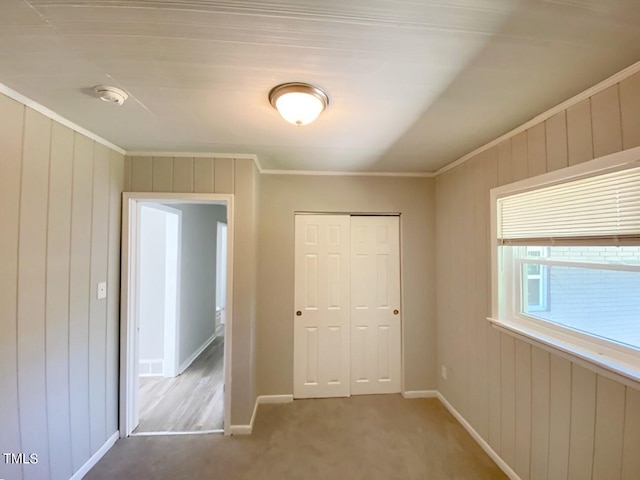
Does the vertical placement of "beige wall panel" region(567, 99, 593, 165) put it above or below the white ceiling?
below

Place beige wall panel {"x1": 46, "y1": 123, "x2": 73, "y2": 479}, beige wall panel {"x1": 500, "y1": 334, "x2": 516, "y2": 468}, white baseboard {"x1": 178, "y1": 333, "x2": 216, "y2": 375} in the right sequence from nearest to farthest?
1. beige wall panel {"x1": 46, "y1": 123, "x2": 73, "y2": 479}
2. beige wall panel {"x1": 500, "y1": 334, "x2": 516, "y2": 468}
3. white baseboard {"x1": 178, "y1": 333, "x2": 216, "y2": 375}

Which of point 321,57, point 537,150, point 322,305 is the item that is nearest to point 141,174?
point 321,57

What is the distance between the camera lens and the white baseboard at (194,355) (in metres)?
3.79

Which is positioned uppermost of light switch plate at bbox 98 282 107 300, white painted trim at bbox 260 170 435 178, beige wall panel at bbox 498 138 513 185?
white painted trim at bbox 260 170 435 178

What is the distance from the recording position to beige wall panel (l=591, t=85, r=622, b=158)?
137 centimetres

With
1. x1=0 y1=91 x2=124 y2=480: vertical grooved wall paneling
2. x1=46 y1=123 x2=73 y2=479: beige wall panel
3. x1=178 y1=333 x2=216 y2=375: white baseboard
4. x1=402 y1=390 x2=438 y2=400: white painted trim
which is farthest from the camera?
x1=178 y1=333 x2=216 y2=375: white baseboard

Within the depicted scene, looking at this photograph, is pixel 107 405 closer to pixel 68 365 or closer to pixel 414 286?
pixel 68 365

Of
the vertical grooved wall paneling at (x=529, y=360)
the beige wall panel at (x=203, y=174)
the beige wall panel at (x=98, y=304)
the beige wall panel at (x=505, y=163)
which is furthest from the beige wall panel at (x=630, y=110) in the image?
the beige wall panel at (x=98, y=304)

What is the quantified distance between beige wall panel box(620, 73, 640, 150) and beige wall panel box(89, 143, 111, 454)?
317cm

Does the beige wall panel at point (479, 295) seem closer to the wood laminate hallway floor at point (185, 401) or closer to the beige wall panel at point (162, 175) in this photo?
the wood laminate hallway floor at point (185, 401)

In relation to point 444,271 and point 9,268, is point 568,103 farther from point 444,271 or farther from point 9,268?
point 9,268

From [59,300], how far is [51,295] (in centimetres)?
8

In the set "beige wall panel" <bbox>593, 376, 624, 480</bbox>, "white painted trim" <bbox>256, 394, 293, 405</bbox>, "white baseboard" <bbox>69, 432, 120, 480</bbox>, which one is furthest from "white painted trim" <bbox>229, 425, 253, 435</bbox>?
"beige wall panel" <bbox>593, 376, 624, 480</bbox>

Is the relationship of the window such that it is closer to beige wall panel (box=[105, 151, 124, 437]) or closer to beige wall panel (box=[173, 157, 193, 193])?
beige wall panel (box=[173, 157, 193, 193])
